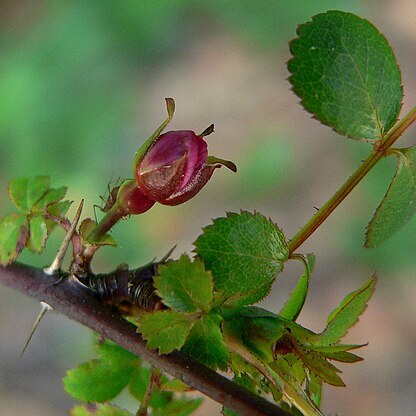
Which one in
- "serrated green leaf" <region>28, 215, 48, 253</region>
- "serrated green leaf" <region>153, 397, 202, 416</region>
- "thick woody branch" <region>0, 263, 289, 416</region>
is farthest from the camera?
"serrated green leaf" <region>153, 397, 202, 416</region>

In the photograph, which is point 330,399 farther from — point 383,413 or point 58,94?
point 58,94

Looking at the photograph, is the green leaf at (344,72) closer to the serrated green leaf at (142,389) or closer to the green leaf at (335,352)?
the green leaf at (335,352)

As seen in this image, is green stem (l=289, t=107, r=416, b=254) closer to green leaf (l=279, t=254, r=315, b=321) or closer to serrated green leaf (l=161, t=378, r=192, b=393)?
green leaf (l=279, t=254, r=315, b=321)

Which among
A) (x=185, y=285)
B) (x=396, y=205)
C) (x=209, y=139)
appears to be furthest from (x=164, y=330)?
(x=209, y=139)

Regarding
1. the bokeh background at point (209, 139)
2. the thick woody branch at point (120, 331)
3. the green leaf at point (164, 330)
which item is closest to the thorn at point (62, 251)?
the thick woody branch at point (120, 331)

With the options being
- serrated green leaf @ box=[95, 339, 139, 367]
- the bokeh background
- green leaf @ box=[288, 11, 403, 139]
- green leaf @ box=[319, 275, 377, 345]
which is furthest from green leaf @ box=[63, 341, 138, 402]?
the bokeh background

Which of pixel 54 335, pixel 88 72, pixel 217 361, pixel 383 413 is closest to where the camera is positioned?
pixel 217 361

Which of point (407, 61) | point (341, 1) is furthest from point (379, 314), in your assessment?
point (341, 1)
